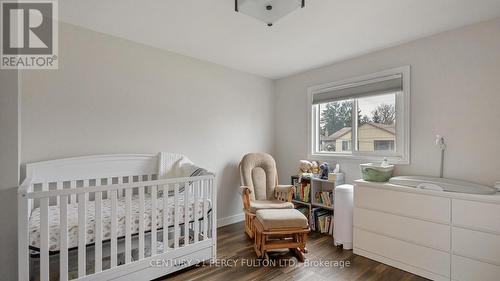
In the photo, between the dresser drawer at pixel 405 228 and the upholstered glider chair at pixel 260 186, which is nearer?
the dresser drawer at pixel 405 228

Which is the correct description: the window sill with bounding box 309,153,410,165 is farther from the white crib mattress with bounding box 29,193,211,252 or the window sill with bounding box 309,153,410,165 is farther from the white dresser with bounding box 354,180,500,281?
the white crib mattress with bounding box 29,193,211,252

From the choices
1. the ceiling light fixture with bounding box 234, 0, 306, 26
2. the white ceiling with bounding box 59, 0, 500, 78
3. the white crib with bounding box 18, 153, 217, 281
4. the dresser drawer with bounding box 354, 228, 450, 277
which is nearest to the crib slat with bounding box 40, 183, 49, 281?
the white crib with bounding box 18, 153, 217, 281

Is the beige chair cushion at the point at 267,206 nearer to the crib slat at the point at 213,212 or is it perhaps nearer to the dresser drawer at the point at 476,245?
the crib slat at the point at 213,212

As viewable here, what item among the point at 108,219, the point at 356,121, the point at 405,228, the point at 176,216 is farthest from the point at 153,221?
the point at 356,121

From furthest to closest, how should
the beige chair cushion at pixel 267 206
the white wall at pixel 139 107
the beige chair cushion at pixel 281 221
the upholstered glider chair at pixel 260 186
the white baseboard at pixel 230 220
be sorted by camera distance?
1. the white baseboard at pixel 230 220
2. the upholstered glider chair at pixel 260 186
3. the beige chair cushion at pixel 267 206
4. the beige chair cushion at pixel 281 221
5. the white wall at pixel 139 107

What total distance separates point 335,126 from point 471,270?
206cm

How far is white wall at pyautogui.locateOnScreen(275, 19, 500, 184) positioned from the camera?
2.14 m

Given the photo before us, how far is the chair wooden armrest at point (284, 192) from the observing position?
304 cm

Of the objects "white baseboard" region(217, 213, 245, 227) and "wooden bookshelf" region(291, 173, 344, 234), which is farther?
"white baseboard" region(217, 213, 245, 227)

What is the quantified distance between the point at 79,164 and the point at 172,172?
91 cm

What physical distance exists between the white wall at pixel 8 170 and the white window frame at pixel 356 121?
3220 mm

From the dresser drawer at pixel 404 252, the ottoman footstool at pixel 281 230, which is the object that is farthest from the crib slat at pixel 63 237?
the dresser drawer at pixel 404 252

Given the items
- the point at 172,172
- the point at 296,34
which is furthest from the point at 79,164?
the point at 296,34

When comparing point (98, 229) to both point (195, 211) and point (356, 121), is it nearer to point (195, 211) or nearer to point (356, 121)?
point (195, 211)
